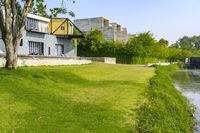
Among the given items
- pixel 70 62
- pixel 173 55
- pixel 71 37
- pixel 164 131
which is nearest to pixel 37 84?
pixel 164 131

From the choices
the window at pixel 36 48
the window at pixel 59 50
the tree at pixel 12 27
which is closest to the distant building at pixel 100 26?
the window at pixel 59 50

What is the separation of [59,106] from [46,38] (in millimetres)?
39095

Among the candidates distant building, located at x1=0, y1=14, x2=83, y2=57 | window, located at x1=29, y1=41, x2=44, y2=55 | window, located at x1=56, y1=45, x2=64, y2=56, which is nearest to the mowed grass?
distant building, located at x1=0, y1=14, x2=83, y2=57

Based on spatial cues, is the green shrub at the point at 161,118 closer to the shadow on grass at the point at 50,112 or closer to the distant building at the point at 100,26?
the shadow on grass at the point at 50,112

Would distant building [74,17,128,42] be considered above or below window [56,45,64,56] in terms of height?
above

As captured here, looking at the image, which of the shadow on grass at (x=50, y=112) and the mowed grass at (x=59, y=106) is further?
the mowed grass at (x=59, y=106)

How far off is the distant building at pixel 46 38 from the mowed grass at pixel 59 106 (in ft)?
85.5

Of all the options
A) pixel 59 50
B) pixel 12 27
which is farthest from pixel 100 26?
pixel 12 27

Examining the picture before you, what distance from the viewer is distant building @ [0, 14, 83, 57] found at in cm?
4627

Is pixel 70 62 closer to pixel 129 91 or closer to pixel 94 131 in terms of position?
pixel 129 91

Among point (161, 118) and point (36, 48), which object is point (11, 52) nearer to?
point (161, 118)

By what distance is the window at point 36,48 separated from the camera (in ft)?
154

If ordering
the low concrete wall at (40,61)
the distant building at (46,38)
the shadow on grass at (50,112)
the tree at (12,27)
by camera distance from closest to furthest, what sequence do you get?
the shadow on grass at (50,112) → the tree at (12,27) → the low concrete wall at (40,61) → the distant building at (46,38)

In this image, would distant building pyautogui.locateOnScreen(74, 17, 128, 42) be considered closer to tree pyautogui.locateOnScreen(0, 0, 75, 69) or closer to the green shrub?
tree pyautogui.locateOnScreen(0, 0, 75, 69)
